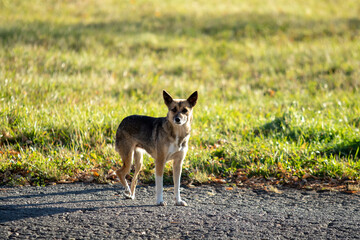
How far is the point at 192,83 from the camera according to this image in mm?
13734

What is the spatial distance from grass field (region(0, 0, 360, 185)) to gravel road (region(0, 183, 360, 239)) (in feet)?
2.01

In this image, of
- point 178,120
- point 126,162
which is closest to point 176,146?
point 178,120

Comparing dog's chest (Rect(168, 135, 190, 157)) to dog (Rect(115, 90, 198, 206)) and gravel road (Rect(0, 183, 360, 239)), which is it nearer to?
dog (Rect(115, 90, 198, 206))

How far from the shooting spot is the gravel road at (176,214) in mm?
4520

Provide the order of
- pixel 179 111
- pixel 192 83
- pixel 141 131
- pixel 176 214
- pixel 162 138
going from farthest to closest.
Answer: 1. pixel 192 83
2. pixel 141 131
3. pixel 162 138
4. pixel 179 111
5. pixel 176 214

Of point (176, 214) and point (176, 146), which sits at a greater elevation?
point (176, 146)

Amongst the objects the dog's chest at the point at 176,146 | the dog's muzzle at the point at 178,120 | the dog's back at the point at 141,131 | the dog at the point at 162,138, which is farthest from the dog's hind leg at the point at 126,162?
the dog's muzzle at the point at 178,120

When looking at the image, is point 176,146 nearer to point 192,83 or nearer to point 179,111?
point 179,111

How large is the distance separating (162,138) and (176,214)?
1.00 metres

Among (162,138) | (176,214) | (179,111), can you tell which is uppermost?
(179,111)

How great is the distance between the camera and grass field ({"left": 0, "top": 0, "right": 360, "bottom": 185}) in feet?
23.1

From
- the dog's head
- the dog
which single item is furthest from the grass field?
the dog's head

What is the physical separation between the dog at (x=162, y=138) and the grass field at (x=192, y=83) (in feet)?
3.30

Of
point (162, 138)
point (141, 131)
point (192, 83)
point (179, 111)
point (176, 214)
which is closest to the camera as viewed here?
point (176, 214)
